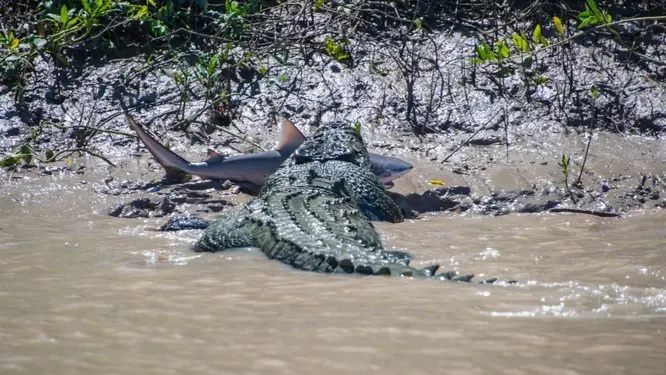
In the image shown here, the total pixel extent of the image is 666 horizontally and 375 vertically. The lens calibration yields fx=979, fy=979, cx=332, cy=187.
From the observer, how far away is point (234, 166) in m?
6.93

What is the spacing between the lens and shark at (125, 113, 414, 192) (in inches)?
271

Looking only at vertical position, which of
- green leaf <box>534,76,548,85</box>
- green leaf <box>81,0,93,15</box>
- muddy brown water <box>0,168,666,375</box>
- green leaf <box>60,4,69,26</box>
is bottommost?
muddy brown water <box>0,168,666,375</box>

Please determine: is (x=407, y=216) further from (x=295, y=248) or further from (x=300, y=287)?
(x=300, y=287)

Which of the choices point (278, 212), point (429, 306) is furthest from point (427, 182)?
point (429, 306)

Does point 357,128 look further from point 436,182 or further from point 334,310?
point 334,310

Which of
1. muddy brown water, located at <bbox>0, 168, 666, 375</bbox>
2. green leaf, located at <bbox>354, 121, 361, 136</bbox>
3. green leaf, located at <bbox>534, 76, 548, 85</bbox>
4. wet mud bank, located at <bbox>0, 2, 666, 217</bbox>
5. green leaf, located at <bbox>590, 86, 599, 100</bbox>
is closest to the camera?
muddy brown water, located at <bbox>0, 168, 666, 375</bbox>

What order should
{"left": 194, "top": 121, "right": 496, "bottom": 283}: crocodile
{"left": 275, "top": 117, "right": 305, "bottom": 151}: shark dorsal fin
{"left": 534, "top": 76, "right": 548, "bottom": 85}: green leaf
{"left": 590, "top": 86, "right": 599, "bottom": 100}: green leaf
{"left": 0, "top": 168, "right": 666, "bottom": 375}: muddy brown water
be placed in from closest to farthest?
{"left": 0, "top": 168, "right": 666, "bottom": 375}: muddy brown water
{"left": 194, "top": 121, "right": 496, "bottom": 283}: crocodile
{"left": 590, "top": 86, "right": 599, "bottom": 100}: green leaf
{"left": 275, "top": 117, "right": 305, "bottom": 151}: shark dorsal fin
{"left": 534, "top": 76, "right": 548, "bottom": 85}: green leaf

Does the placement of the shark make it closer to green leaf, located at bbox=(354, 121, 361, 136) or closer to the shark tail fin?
the shark tail fin

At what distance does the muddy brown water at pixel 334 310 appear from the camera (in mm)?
2980

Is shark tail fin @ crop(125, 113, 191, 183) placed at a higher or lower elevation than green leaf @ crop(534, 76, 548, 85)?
lower

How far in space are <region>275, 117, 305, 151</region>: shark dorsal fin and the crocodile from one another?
0.14 m

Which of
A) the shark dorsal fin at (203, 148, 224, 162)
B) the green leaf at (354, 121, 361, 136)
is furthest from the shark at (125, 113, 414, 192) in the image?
the green leaf at (354, 121, 361, 136)

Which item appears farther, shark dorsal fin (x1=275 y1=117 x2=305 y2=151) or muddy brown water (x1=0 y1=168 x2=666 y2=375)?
shark dorsal fin (x1=275 y1=117 x2=305 y2=151)

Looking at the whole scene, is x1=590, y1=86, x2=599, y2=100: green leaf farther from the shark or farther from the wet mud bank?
the shark
